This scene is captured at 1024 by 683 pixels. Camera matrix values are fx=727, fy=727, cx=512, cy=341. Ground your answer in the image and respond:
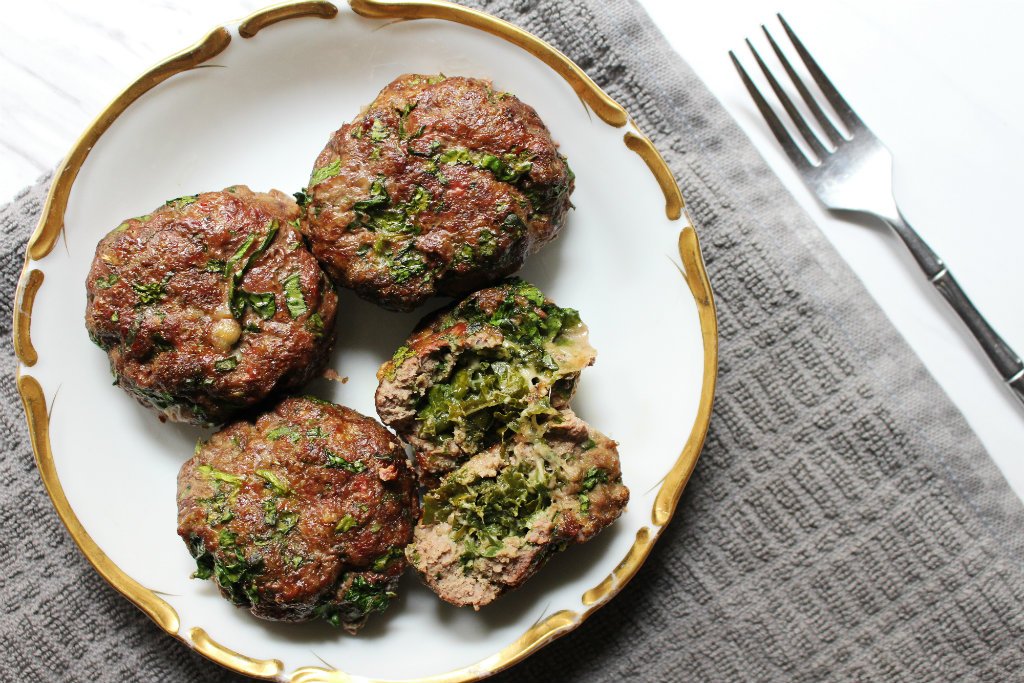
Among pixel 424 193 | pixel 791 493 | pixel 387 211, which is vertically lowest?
pixel 791 493

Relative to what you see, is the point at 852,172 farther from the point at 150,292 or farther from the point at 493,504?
the point at 150,292

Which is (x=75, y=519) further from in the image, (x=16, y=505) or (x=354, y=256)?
(x=354, y=256)

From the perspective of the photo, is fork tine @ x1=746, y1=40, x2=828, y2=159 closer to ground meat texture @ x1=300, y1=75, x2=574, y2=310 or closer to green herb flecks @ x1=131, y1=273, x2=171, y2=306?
ground meat texture @ x1=300, y1=75, x2=574, y2=310

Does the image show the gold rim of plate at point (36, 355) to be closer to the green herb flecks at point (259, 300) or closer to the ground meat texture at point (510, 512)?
the ground meat texture at point (510, 512)

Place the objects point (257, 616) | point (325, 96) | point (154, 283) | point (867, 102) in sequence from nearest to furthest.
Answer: point (154, 283)
point (257, 616)
point (325, 96)
point (867, 102)

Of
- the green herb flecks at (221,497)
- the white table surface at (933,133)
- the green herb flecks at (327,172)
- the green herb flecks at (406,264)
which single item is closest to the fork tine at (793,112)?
the white table surface at (933,133)

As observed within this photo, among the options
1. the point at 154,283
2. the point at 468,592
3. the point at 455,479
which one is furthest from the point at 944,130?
the point at 154,283

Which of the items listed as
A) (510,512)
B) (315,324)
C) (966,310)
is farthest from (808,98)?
(315,324)
